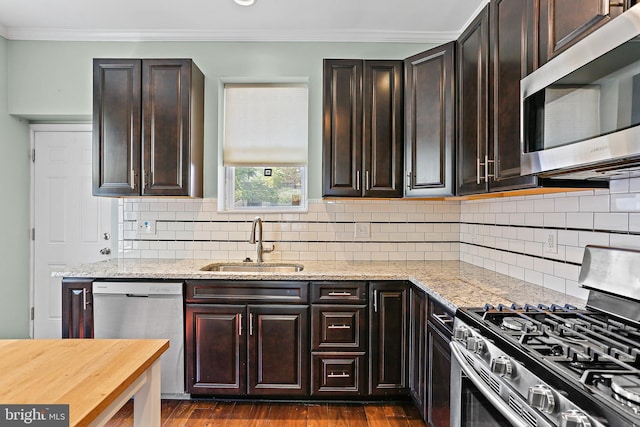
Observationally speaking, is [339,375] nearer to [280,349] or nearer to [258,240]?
[280,349]

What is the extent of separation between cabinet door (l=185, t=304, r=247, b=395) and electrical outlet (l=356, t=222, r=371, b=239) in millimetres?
1158

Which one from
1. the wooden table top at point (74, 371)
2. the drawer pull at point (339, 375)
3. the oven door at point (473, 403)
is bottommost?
the drawer pull at point (339, 375)

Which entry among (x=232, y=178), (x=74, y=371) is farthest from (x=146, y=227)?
(x=74, y=371)

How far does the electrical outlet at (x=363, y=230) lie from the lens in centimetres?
325

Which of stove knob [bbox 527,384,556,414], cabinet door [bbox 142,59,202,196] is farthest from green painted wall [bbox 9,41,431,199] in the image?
stove knob [bbox 527,384,556,414]

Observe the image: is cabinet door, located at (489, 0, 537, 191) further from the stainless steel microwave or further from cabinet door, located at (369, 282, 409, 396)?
→ cabinet door, located at (369, 282, 409, 396)

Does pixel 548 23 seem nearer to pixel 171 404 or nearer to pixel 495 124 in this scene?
pixel 495 124

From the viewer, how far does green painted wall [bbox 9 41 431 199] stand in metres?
3.23

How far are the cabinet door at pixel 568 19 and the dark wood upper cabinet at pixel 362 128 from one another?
4.46 ft

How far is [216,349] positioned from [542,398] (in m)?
2.08

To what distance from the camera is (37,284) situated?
3.44 metres

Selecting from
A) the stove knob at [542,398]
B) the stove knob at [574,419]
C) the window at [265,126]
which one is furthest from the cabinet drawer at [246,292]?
the stove knob at [574,419]

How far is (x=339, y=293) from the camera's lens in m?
2.59

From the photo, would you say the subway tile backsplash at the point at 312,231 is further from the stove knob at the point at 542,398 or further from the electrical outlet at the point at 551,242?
the stove knob at the point at 542,398
